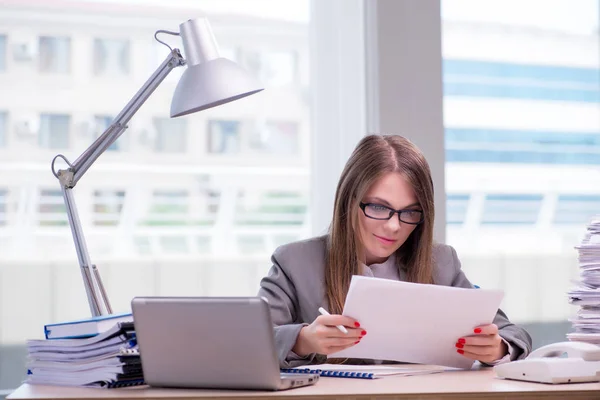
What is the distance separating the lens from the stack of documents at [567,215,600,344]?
6.19 feet

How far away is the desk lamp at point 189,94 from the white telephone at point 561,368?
755mm

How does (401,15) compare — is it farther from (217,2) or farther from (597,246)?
(597,246)

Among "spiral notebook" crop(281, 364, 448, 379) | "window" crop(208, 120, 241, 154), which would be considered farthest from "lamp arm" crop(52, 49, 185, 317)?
"window" crop(208, 120, 241, 154)

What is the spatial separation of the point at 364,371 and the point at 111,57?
1.50 meters

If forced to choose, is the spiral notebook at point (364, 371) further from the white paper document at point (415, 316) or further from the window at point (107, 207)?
the window at point (107, 207)

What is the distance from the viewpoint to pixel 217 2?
2779mm

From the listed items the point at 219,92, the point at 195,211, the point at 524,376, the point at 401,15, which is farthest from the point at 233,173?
the point at 524,376

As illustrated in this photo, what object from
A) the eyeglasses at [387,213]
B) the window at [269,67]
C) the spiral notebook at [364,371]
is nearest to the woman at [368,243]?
the eyeglasses at [387,213]

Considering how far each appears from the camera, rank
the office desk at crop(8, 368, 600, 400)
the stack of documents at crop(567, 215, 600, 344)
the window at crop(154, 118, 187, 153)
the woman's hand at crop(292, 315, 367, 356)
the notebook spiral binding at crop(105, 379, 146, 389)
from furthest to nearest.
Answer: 1. the window at crop(154, 118, 187, 153)
2. the stack of documents at crop(567, 215, 600, 344)
3. the woman's hand at crop(292, 315, 367, 356)
4. the notebook spiral binding at crop(105, 379, 146, 389)
5. the office desk at crop(8, 368, 600, 400)

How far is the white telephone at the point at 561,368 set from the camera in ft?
4.62

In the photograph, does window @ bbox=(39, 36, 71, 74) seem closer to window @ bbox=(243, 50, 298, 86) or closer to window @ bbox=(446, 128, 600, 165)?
window @ bbox=(243, 50, 298, 86)

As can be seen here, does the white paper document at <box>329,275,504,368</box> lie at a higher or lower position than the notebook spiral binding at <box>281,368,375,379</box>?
higher

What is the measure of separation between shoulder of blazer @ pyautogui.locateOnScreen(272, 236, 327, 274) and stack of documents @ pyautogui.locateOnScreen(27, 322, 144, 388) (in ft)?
2.02

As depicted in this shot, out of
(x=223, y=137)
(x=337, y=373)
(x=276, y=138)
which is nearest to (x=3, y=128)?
(x=223, y=137)
